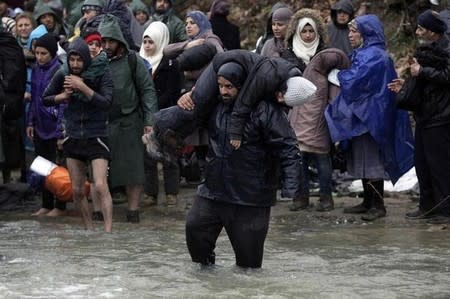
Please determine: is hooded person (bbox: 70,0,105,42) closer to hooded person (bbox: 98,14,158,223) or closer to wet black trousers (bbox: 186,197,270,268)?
hooded person (bbox: 98,14,158,223)

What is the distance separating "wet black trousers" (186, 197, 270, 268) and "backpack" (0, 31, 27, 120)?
178 inches

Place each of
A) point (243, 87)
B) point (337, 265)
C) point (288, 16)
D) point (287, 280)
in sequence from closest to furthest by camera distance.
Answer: point (243, 87), point (287, 280), point (337, 265), point (288, 16)

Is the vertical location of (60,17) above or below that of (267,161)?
above

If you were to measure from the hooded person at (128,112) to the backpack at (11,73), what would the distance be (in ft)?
4.83

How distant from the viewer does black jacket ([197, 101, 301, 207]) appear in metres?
8.62

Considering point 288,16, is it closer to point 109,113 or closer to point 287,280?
point 109,113

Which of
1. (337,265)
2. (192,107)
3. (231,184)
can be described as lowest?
(337,265)

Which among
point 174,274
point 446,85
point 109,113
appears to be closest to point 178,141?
point 174,274

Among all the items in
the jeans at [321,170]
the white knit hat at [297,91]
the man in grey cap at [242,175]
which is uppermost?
the white knit hat at [297,91]

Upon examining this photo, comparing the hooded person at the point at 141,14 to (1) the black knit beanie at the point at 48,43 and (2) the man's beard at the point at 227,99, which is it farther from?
(2) the man's beard at the point at 227,99

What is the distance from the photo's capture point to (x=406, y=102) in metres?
12.0

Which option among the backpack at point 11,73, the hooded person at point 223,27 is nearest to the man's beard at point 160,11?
the hooded person at point 223,27

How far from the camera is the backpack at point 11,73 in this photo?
12.9 metres

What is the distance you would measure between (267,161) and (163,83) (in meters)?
4.96
